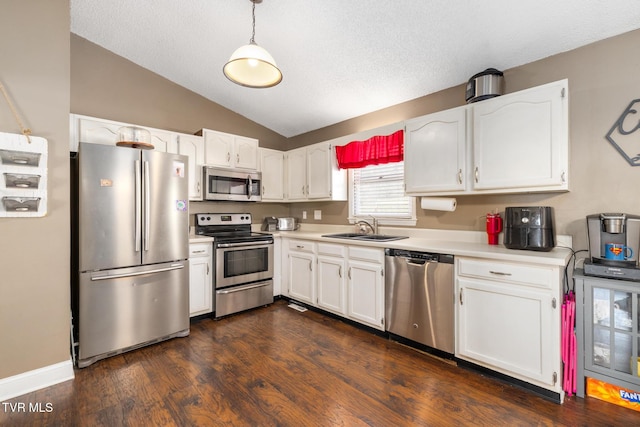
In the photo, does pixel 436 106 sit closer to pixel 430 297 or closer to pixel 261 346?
pixel 430 297

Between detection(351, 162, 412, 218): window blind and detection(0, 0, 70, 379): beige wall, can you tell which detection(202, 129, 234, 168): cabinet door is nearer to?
detection(0, 0, 70, 379): beige wall

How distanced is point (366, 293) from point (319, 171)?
1.73 m

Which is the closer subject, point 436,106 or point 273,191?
point 436,106

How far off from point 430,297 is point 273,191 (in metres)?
2.64

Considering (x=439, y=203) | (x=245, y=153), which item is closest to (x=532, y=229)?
(x=439, y=203)

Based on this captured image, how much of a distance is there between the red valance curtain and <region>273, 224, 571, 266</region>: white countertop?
815 millimetres

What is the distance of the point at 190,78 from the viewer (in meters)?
3.48

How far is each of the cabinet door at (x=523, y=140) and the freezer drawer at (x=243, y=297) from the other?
8.54 feet

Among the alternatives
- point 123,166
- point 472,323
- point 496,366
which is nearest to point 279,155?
point 123,166

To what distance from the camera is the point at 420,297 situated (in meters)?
2.43

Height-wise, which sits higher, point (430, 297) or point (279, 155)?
point (279, 155)

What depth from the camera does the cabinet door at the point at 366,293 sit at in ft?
8.94

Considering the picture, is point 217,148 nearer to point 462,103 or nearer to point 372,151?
point 372,151

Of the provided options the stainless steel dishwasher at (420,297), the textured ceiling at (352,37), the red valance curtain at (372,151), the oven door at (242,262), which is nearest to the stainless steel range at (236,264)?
the oven door at (242,262)
